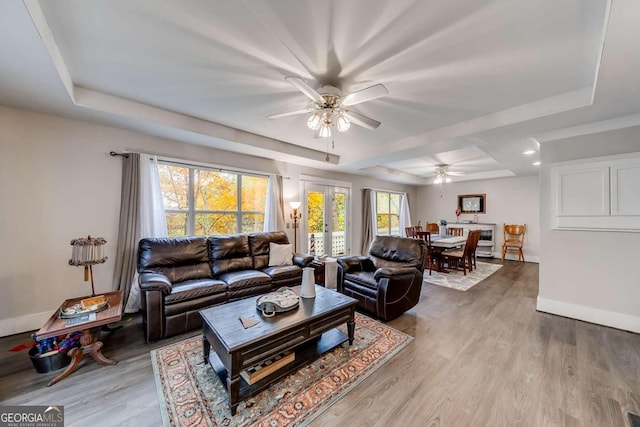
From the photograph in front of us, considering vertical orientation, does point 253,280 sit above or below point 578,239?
→ below

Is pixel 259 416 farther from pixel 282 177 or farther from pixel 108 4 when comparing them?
pixel 282 177

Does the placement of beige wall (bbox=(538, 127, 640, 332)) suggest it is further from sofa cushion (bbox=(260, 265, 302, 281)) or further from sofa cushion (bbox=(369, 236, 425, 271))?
sofa cushion (bbox=(260, 265, 302, 281))

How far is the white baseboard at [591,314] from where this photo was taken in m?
2.65

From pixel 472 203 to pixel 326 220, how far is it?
505 cm

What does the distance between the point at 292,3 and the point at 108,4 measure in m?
1.13

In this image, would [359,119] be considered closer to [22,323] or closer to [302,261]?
[302,261]

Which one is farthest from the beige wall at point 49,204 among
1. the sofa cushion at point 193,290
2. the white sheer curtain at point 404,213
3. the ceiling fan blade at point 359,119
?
the white sheer curtain at point 404,213

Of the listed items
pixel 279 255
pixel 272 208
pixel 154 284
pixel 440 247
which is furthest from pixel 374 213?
pixel 154 284

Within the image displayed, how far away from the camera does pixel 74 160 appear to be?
9.18ft

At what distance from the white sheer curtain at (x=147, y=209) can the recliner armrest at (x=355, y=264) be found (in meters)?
2.63

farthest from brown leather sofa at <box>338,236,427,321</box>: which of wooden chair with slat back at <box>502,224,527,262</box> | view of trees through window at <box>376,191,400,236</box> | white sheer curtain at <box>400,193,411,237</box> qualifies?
wooden chair with slat back at <box>502,224,527,262</box>

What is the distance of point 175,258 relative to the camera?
9.98ft

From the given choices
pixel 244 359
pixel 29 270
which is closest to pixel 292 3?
pixel 244 359

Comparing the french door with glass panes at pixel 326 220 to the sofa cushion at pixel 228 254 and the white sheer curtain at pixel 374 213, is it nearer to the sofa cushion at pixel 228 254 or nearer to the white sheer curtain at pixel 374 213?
the white sheer curtain at pixel 374 213
